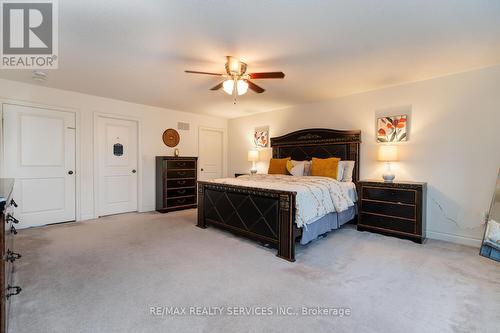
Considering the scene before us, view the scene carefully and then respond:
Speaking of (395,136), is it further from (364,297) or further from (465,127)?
(364,297)

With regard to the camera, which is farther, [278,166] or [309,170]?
[278,166]

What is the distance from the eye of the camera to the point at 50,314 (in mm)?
1763

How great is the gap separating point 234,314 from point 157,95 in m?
3.99

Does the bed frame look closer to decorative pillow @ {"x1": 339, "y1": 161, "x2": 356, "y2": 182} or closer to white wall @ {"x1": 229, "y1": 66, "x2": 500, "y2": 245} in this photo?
decorative pillow @ {"x1": 339, "y1": 161, "x2": 356, "y2": 182}

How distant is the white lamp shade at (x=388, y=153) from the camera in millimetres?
3699

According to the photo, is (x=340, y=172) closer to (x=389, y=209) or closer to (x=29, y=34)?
(x=389, y=209)

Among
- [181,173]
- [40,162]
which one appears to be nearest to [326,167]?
[181,173]

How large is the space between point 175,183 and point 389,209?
424 cm

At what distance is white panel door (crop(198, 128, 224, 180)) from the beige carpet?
3.12 meters

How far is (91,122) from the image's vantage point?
15.0ft

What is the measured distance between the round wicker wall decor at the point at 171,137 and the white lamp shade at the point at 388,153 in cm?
442

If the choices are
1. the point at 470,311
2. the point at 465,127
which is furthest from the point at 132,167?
the point at 465,127

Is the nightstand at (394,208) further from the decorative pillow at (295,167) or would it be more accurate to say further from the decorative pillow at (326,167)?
the decorative pillow at (295,167)

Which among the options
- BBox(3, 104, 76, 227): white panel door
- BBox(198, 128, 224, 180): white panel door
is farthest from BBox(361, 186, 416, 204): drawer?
BBox(3, 104, 76, 227): white panel door
